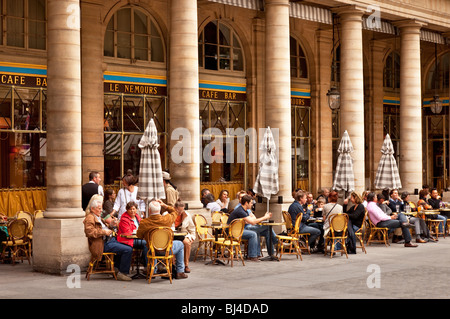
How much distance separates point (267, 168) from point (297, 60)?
1073 cm

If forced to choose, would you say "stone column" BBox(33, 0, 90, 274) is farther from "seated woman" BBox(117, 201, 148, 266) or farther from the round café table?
the round café table

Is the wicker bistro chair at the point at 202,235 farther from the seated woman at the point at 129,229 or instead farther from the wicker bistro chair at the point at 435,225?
the wicker bistro chair at the point at 435,225

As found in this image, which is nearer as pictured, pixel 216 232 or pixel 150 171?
pixel 150 171

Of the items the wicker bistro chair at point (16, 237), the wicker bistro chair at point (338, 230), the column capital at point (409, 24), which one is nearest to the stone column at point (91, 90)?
the wicker bistro chair at point (16, 237)

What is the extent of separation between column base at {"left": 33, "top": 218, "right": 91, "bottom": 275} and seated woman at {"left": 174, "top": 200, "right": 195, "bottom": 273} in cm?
186

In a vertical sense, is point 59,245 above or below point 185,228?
below

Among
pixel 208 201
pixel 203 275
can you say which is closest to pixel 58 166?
pixel 203 275

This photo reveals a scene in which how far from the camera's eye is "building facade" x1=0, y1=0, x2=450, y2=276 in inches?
587

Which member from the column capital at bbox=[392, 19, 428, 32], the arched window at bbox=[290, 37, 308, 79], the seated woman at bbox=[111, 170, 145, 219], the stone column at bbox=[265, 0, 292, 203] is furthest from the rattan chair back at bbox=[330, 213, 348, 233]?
the arched window at bbox=[290, 37, 308, 79]

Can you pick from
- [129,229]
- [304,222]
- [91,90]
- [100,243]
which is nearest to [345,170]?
[304,222]

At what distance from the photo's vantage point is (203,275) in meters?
14.4

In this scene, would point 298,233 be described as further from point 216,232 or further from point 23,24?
point 23,24

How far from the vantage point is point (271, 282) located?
1341 cm
